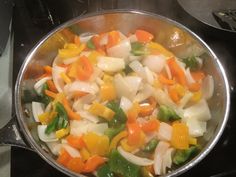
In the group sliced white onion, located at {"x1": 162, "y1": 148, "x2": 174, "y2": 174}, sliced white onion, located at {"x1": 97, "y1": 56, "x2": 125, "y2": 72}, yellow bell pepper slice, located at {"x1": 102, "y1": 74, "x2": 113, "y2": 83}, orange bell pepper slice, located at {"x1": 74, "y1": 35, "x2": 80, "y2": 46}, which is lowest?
sliced white onion, located at {"x1": 162, "y1": 148, "x2": 174, "y2": 174}

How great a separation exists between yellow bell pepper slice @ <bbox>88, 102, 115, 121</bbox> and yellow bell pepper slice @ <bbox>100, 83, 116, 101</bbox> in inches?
1.6

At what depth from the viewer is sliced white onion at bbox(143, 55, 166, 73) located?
100cm

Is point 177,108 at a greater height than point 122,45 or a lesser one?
lesser

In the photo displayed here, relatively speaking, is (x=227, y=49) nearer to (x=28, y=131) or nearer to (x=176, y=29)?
(x=176, y=29)

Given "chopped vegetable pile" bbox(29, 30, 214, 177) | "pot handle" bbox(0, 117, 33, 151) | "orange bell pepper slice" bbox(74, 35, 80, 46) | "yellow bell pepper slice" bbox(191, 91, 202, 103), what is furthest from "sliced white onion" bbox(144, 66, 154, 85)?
"pot handle" bbox(0, 117, 33, 151)

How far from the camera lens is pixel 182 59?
1068mm

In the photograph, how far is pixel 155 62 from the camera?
3.27 feet

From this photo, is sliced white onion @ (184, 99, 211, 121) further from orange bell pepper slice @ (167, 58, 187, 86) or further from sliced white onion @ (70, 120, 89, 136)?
sliced white onion @ (70, 120, 89, 136)

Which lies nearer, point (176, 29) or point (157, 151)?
point (157, 151)

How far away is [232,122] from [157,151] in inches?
9.0

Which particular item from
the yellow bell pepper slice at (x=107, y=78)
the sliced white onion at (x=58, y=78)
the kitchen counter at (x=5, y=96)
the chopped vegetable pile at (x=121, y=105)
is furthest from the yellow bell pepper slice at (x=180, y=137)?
the kitchen counter at (x=5, y=96)

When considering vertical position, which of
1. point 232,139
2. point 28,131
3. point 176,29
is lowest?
point 232,139

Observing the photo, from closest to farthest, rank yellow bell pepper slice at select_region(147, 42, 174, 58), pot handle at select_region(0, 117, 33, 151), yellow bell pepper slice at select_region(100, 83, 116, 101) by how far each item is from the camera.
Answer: pot handle at select_region(0, 117, 33, 151) → yellow bell pepper slice at select_region(100, 83, 116, 101) → yellow bell pepper slice at select_region(147, 42, 174, 58)

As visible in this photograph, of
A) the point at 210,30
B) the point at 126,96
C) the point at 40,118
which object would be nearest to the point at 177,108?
the point at 126,96
